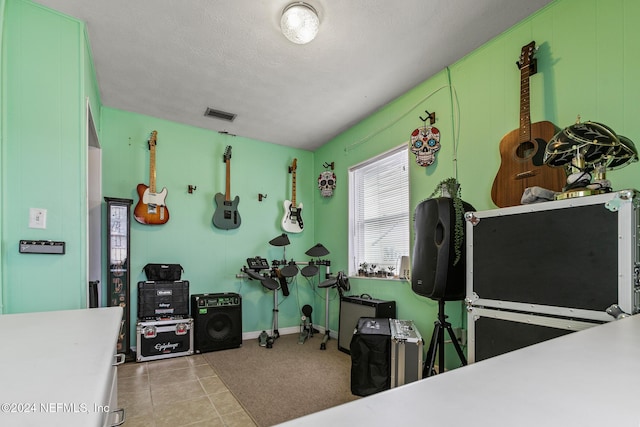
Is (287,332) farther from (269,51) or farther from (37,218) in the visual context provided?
(269,51)

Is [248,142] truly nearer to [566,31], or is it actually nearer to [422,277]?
[422,277]

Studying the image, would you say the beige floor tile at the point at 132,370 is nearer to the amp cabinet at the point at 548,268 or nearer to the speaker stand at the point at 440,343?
the speaker stand at the point at 440,343

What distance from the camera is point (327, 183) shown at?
13.9ft

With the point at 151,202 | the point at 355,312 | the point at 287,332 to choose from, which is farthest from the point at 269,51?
the point at 287,332

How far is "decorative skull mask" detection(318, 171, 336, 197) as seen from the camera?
166 inches

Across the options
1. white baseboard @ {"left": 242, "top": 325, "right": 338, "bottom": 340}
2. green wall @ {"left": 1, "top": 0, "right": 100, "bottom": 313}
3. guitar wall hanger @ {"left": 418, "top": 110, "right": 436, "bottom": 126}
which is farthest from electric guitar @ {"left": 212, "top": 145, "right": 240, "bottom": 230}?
guitar wall hanger @ {"left": 418, "top": 110, "right": 436, "bottom": 126}

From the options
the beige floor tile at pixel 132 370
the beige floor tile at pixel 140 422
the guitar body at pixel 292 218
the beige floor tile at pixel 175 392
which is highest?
the guitar body at pixel 292 218

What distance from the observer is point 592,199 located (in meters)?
1.24

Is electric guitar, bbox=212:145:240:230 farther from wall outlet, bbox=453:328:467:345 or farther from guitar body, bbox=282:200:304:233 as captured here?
wall outlet, bbox=453:328:467:345

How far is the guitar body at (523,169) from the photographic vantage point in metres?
1.85

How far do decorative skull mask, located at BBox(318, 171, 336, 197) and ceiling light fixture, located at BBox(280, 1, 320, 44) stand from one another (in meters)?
2.21

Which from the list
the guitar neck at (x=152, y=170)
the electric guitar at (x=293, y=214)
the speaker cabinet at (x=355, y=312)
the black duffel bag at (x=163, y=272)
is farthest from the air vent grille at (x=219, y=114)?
the speaker cabinet at (x=355, y=312)

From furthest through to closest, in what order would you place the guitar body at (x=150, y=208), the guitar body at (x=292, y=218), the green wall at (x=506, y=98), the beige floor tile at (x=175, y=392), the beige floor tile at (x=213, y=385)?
the guitar body at (x=292, y=218) → the guitar body at (x=150, y=208) → the beige floor tile at (x=213, y=385) → the beige floor tile at (x=175, y=392) → the green wall at (x=506, y=98)

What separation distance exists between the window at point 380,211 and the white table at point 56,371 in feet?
8.75
